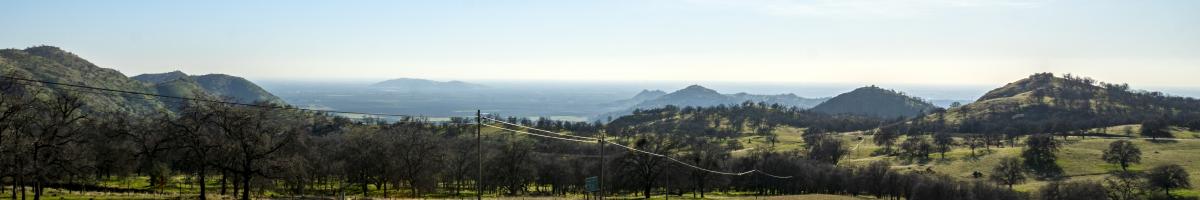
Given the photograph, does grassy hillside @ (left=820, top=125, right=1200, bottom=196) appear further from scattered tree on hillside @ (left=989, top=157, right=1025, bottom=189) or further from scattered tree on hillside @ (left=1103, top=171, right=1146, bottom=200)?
scattered tree on hillside @ (left=1103, top=171, right=1146, bottom=200)

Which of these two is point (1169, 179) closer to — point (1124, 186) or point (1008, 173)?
point (1124, 186)

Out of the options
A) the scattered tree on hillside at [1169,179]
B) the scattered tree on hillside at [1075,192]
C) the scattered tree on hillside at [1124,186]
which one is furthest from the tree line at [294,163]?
the scattered tree on hillside at [1169,179]

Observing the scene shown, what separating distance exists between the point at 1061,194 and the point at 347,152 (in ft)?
407

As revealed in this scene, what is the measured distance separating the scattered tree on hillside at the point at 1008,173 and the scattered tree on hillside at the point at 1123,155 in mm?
21094

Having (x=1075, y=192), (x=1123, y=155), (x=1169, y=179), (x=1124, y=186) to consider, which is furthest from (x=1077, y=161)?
(x=1075, y=192)

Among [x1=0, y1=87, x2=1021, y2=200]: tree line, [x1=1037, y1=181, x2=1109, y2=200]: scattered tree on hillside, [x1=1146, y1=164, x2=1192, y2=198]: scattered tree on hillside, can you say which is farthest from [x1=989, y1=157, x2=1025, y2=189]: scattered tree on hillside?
[x1=0, y1=87, x2=1021, y2=200]: tree line

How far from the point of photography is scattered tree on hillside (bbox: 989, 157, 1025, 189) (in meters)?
157

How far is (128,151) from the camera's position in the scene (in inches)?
2699

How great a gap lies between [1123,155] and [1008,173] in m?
34.0

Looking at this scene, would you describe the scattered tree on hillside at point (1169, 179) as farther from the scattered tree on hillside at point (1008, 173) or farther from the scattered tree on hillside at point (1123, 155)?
the scattered tree on hillside at point (1123, 155)

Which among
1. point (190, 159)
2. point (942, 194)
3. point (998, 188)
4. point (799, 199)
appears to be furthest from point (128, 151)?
point (998, 188)

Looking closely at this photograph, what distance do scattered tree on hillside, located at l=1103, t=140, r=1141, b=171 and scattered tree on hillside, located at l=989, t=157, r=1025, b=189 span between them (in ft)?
69.2

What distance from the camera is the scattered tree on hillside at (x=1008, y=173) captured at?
515 ft

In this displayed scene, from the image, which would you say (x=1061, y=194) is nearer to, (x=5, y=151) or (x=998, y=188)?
(x=998, y=188)
